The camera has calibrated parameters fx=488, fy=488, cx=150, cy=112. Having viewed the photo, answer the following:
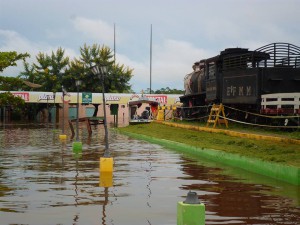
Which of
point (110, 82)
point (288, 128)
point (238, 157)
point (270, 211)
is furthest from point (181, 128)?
point (110, 82)

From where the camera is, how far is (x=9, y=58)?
39.0 metres

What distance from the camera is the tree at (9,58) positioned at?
38.2m

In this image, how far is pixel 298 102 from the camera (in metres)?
18.8

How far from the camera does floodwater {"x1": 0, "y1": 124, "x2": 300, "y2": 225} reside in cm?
679

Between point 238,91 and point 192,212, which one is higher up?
point 238,91

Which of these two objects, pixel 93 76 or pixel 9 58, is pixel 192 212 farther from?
pixel 93 76

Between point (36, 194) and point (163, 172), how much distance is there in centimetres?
403

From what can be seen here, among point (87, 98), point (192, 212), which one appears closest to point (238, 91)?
point (192, 212)

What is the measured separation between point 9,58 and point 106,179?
3087cm

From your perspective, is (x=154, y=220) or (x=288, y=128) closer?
(x=154, y=220)

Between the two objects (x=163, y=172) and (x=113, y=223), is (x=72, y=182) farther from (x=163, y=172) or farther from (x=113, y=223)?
(x=113, y=223)

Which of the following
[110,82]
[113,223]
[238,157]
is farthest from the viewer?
[110,82]

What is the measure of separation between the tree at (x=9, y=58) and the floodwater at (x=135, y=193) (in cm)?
2553

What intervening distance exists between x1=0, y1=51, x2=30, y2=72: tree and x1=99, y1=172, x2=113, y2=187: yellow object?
1150 inches
